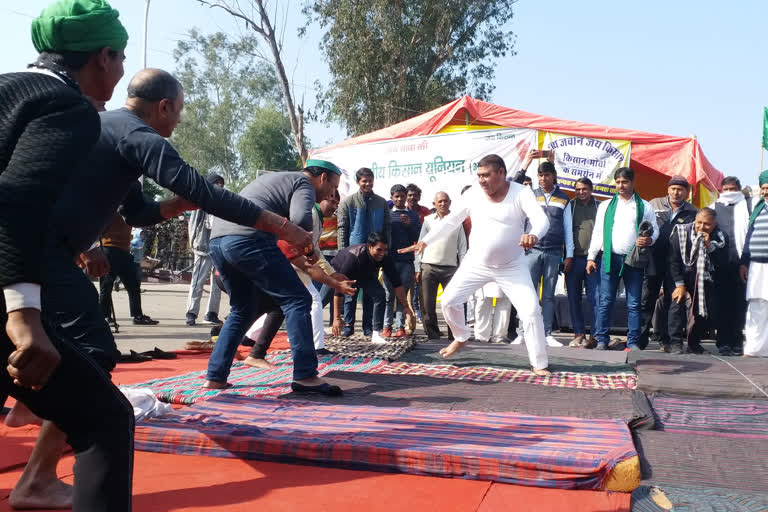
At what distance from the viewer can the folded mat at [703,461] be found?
304 cm

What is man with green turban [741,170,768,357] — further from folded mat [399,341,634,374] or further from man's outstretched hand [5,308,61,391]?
man's outstretched hand [5,308,61,391]

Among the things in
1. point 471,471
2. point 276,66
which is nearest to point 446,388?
point 471,471

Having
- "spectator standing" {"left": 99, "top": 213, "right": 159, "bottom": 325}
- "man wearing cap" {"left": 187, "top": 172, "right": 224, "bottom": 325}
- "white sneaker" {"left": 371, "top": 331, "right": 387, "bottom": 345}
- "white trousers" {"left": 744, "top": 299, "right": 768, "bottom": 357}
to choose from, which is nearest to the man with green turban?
"white trousers" {"left": 744, "top": 299, "right": 768, "bottom": 357}

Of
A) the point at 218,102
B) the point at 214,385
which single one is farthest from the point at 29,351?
the point at 218,102

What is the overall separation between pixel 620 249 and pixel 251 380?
15.0ft

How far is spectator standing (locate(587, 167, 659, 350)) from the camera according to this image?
788cm

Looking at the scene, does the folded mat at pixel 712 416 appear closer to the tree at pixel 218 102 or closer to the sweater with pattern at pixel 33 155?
the sweater with pattern at pixel 33 155

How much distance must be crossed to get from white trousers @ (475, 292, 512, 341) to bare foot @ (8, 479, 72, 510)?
6314 mm

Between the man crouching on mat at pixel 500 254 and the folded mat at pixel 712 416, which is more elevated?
A: the man crouching on mat at pixel 500 254

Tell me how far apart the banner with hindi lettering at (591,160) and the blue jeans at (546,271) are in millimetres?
2607

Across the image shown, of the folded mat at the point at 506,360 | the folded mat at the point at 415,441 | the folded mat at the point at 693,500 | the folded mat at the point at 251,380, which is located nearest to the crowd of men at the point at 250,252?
the folded mat at the point at 251,380

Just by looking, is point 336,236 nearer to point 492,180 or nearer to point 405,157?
point 405,157

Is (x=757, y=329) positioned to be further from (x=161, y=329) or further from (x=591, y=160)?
(x=161, y=329)

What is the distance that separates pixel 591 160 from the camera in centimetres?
1043
